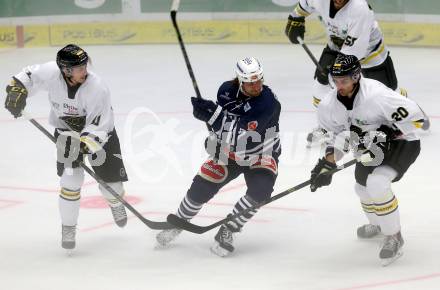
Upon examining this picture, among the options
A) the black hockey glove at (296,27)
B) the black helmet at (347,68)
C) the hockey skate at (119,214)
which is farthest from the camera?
the black hockey glove at (296,27)

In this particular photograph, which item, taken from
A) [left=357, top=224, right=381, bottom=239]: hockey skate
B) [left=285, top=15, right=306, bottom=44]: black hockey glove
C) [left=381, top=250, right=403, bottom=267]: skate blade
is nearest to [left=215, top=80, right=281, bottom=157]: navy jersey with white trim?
[left=357, top=224, right=381, bottom=239]: hockey skate

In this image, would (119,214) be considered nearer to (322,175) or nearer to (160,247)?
(160,247)

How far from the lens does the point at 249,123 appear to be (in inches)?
177

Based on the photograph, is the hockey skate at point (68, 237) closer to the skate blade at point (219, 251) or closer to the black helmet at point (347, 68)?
the skate blade at point (219, 251)

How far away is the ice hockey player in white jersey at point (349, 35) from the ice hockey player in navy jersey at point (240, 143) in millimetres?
1604

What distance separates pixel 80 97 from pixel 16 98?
317mm

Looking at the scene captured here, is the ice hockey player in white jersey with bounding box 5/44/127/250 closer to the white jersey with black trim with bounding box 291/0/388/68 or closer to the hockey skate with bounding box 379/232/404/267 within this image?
the hockey skate with bounding box 379/232/404/267

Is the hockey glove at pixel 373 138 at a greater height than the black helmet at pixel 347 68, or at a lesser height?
lesser

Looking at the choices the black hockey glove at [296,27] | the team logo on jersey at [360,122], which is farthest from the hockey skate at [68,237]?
the black hockey glove at [296,27]

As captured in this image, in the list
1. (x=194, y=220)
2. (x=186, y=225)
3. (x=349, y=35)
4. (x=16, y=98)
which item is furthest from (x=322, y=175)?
(x=349, y=35)

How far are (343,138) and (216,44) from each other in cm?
698

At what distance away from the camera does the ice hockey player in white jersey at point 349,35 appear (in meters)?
5.98

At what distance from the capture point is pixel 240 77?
4422 millimetres

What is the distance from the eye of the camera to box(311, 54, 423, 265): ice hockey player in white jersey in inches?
163
